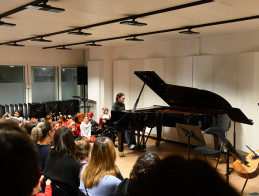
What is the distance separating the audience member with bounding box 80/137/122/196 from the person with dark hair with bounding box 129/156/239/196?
5.81 ft

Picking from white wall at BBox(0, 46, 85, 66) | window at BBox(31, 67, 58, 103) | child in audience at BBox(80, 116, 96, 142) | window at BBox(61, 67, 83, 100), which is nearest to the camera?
child in audience at BBox(80, 116, 96, 142)

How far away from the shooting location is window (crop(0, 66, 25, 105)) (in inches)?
386

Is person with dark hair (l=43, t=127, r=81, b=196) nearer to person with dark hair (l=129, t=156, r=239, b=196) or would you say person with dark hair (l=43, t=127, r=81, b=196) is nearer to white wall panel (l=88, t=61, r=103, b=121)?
person with dark hair (l=129, t=156, r=239, b=196)

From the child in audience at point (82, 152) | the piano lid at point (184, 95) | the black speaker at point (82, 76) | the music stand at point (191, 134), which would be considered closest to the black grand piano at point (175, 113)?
the piano lid at point (184, 95)

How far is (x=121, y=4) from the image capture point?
4.12m

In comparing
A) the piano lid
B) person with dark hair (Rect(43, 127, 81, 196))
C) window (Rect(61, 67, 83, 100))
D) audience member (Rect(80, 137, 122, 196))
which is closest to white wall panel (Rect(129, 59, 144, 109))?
the piano lid

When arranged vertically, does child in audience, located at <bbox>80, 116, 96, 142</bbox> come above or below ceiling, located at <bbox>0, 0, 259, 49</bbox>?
below

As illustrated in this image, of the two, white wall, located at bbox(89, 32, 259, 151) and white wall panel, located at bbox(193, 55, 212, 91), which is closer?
white wall, located at bbox(89, 32, 259, 151)

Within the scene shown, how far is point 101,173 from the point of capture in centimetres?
260

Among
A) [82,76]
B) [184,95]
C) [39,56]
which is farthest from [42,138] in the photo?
[39,56]

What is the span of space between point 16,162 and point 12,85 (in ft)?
32.9

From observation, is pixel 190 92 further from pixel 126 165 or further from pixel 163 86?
pixel 126 165

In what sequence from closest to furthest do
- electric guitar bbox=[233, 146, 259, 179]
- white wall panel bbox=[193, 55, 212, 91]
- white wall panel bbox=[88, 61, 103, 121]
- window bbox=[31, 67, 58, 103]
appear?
electric guitar bbox=[233, 146, 259, 179] → white wall panel bbox=[193, 55, 212, 91] → white wall panel bbox=[88, 61, 103, 121] → window bbox=[31, 67, 58, 103]

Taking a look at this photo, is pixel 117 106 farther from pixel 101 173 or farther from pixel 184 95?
pixel 101 173
